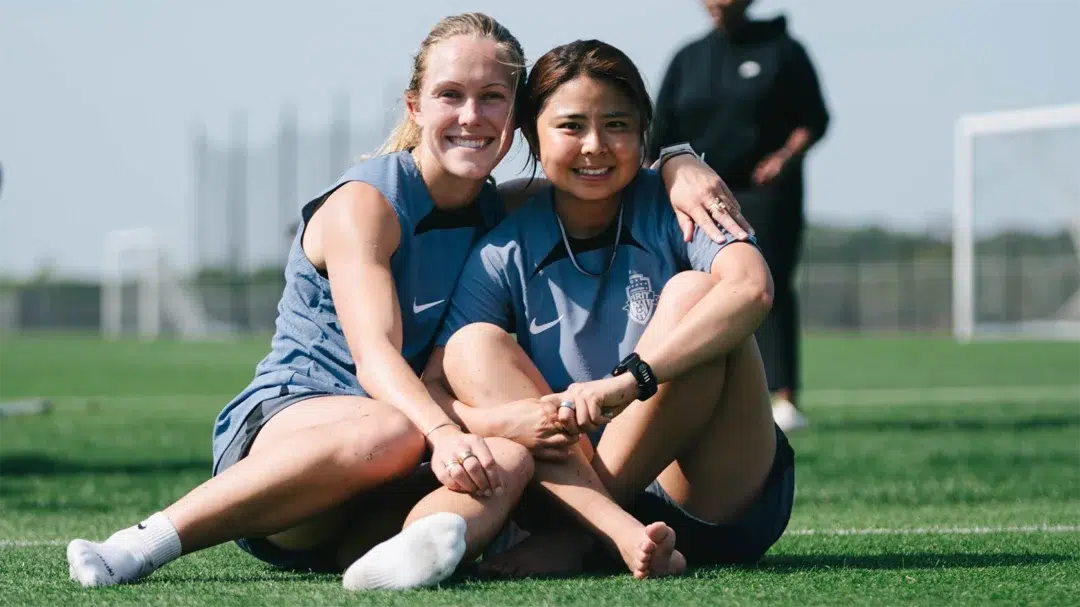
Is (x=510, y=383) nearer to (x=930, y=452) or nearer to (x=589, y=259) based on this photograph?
(x=589, y=259)

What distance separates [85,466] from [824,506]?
10.9 feet

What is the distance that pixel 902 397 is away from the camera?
37.7 ft

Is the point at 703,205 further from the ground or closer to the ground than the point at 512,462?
further from the ground

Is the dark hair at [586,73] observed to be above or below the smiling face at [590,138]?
above

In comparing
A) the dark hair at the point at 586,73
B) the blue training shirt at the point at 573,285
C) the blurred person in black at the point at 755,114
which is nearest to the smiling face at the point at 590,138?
the dark hair at the point at 586,73

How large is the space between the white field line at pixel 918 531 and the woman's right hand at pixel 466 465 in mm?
1382

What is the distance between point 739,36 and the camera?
299 inches

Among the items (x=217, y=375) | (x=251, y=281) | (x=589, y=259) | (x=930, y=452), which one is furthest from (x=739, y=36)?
(x=251, y=281)

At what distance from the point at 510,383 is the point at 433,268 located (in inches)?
15.8

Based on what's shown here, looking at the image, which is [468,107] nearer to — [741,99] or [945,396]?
[741,99]

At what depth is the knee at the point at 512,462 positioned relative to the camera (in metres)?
2.86

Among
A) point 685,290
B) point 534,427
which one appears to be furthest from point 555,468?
point 685,290

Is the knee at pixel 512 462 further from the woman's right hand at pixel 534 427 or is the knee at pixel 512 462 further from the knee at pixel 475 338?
the knee at pixel 475 338

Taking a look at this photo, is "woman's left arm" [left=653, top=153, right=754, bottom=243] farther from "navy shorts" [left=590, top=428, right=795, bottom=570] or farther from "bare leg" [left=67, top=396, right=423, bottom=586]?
"bare leg" [left=67, top=396, right=423, bottom=586]
